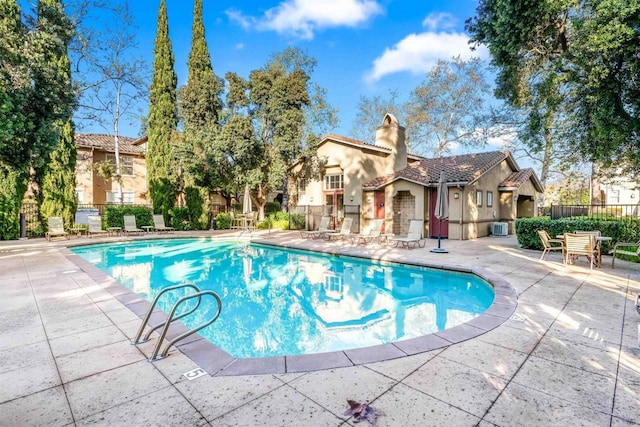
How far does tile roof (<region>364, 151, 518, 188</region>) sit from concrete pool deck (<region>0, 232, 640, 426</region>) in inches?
411

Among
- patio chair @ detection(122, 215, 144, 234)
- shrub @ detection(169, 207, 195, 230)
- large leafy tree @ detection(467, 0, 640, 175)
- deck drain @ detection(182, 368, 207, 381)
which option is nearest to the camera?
deck drain @ detection(182, 368, 207, 381)

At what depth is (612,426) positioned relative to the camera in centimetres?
231

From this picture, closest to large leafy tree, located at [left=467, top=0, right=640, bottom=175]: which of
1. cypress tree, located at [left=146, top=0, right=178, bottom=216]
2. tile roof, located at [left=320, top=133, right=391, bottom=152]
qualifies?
tile roof, located at [left=320, top=133, right=391, bottom=152]

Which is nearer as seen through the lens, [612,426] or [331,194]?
[612,426]

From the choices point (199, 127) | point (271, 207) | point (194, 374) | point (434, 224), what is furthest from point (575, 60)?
point (271, 207)

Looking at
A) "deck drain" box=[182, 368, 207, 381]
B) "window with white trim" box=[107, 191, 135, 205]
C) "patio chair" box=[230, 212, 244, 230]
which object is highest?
"window with white trim" box=[107, 191, 135, 205]

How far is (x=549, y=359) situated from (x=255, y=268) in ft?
27.5

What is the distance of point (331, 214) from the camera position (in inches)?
776

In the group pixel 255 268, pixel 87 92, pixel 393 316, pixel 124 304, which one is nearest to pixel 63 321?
pixel 124 304

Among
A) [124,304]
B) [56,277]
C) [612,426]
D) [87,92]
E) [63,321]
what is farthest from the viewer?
[87,92]

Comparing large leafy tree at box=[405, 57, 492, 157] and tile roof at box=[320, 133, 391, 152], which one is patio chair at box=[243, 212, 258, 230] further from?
large leafy tree at box=[405, 57, 492, 157]

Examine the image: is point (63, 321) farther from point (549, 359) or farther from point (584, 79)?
point (584, 79)

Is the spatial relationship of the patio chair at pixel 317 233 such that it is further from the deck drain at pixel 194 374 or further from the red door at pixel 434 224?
the deck drain at pixel 194 374

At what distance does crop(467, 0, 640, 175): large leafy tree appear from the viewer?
6621 millimetres
